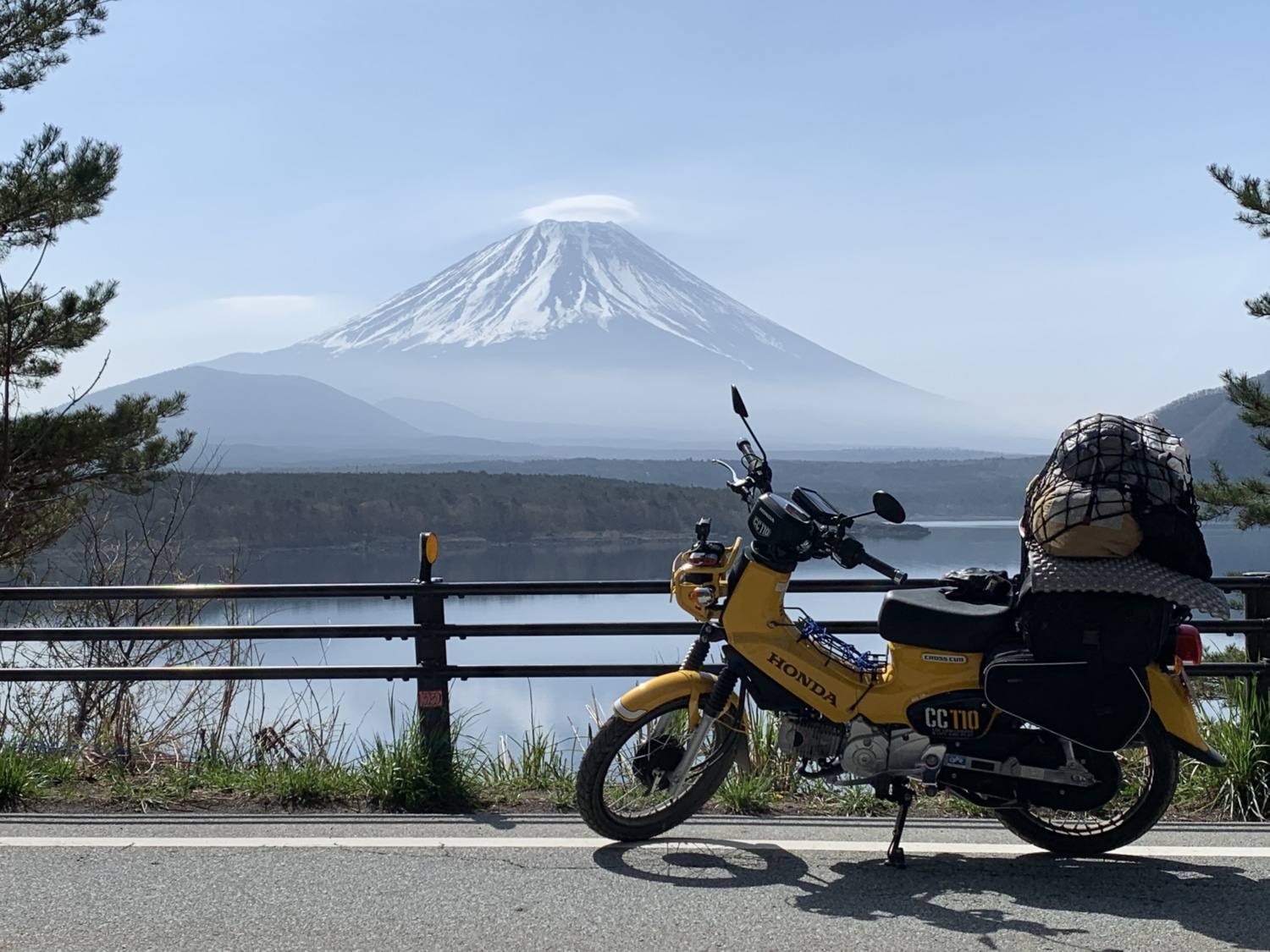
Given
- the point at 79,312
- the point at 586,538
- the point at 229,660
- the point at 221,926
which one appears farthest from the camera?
the point at 586,538

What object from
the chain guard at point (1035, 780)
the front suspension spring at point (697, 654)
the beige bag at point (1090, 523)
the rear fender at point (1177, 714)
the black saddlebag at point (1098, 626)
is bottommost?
the chain guard at point (1035, 780)

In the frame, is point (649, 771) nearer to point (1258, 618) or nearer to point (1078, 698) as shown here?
point (1078, 698)

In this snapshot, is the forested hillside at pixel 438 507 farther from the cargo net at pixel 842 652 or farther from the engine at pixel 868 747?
the engine at pixel 868 747

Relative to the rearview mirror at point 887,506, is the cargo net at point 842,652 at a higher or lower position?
lower

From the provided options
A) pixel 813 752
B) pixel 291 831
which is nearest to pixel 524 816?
pixel 291 831

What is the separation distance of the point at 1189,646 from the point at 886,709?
1.08 metres

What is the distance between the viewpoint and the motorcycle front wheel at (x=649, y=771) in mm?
4863

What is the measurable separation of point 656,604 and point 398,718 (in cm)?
155

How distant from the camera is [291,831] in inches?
205

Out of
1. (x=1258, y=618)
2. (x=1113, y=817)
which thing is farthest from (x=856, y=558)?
(x=1258, y=618)

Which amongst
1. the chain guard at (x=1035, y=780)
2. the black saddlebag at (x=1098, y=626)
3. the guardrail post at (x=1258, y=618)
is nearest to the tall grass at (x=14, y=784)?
the chain guard at (x=1035, y=780)

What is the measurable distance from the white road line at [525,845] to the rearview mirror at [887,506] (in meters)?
1.35

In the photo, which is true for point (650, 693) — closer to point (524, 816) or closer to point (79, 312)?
point (524, 816)

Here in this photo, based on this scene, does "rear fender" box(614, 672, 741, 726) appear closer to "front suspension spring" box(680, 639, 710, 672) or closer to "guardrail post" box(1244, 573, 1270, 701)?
"front suspension spring" box(680, 639, 710, 672)
